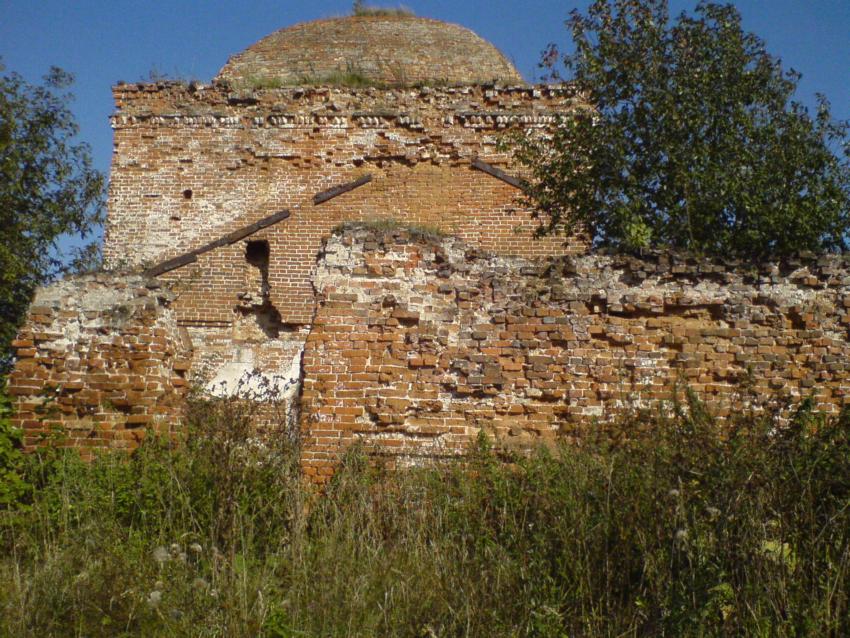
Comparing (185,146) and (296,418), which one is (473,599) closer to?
(296,418)

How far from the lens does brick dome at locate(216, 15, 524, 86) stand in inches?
579

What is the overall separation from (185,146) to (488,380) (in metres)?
9.70

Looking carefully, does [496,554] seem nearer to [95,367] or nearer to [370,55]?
[95,367]

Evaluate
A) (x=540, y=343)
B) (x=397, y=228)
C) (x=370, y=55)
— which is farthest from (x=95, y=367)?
(x=370, y=55)

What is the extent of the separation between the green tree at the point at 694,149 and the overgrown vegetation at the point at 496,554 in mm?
4181

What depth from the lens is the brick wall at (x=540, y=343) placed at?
621cm

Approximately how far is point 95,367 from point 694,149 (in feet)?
22.5

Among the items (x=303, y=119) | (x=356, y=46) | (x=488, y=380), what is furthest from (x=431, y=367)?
(x=356, y=46)

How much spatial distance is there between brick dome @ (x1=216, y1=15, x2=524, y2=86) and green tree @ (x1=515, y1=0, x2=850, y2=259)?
5198 millimetres

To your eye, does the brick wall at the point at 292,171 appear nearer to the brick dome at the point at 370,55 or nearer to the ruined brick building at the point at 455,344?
the brick dome at the point at 370,55

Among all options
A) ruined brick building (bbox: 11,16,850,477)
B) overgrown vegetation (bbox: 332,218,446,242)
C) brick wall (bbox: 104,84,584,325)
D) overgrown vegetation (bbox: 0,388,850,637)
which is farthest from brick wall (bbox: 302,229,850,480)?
brick wall (bbox: 104,84,584,325)

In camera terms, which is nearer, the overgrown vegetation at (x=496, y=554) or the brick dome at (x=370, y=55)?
the overgrown vegetation at (x=496, y=554)

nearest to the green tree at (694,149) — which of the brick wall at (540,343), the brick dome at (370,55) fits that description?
the brick wall at (540,343)

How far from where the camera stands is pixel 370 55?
1541 centimetres
